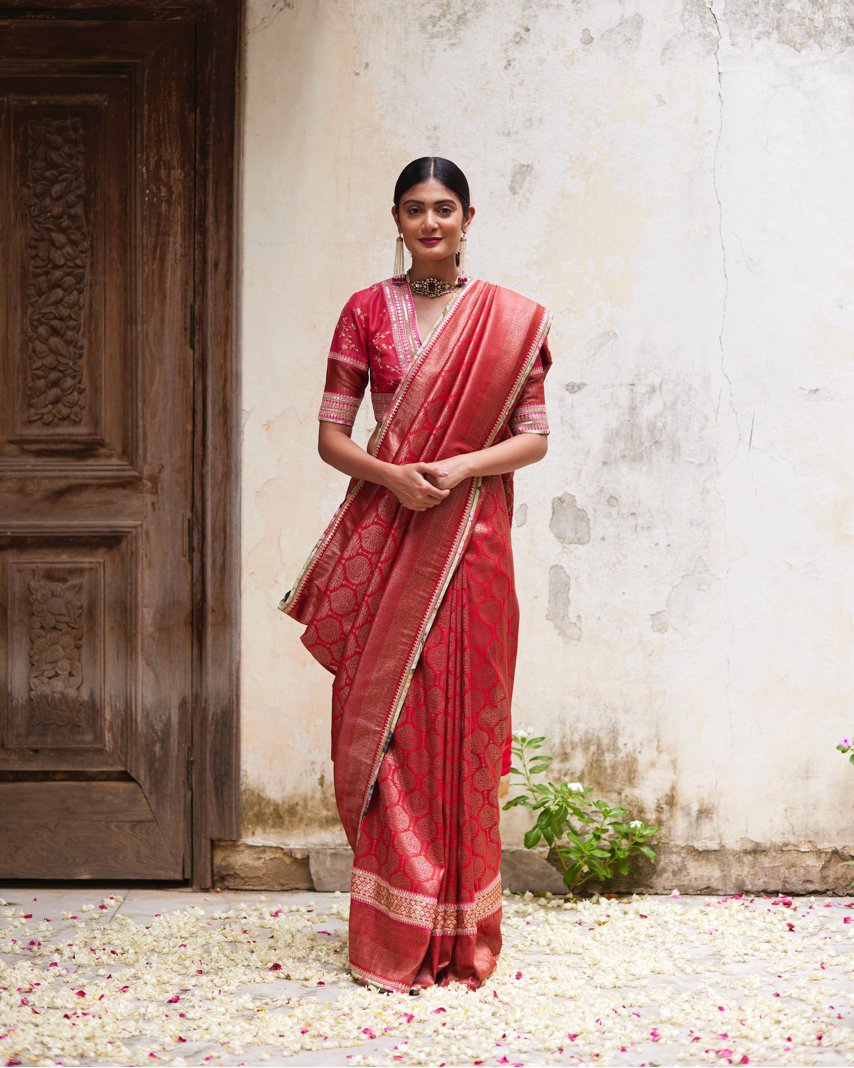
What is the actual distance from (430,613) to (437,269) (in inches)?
32.6

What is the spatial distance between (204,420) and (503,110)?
4.35ft

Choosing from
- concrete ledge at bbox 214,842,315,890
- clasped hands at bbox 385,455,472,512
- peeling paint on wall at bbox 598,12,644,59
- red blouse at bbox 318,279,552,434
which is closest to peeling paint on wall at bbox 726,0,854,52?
peeling paint on wall at bbox 598,12,644,59

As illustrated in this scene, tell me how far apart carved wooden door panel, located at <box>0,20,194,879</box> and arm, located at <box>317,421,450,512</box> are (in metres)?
0.95

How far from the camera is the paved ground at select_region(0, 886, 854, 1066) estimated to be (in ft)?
7.52

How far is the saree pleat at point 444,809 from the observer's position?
259 centimetres

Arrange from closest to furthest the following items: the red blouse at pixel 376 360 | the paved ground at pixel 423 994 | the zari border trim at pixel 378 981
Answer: the paved ground at pixel 423 994, the zari border trim at pixel 378 981, the red blouse at pixel 376 360

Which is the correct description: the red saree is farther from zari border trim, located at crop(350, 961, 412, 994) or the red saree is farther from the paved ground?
the paved ground

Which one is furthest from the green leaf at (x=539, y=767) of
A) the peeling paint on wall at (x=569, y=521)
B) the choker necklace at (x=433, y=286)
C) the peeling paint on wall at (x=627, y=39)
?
the peeling paint on wall at (x=627, y=39)

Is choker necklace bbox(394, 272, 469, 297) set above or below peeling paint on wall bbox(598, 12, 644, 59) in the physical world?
below

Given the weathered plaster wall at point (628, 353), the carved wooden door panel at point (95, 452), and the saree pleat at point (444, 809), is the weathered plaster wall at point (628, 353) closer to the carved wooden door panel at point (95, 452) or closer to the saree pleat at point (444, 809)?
the carved wooden door panel at point (95, 452)

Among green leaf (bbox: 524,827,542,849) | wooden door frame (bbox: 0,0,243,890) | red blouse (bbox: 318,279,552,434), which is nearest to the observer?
red blouse (bbox: 318,279,552,434)

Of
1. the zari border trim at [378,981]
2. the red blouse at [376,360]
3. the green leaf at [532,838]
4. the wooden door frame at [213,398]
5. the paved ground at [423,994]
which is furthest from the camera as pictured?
the wooden door frame at [213,398]

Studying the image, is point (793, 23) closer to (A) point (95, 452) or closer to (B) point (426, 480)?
(B) point (426, 480)

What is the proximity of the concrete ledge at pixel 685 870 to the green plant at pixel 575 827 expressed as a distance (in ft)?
0.28
